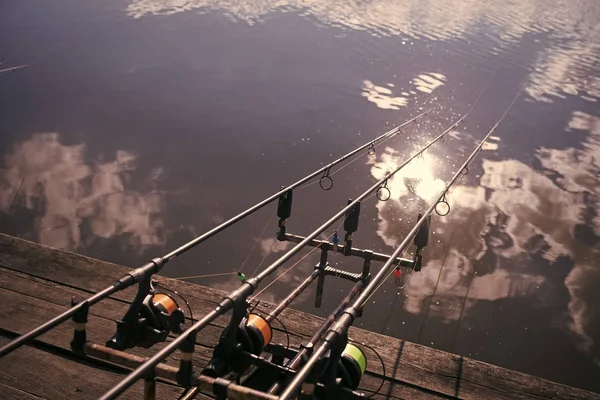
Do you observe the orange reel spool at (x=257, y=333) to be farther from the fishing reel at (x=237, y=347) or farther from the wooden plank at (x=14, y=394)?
the wooden plank at (x=14, y=394)

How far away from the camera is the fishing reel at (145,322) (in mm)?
3656

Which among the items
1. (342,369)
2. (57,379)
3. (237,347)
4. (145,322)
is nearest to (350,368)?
(342,369)

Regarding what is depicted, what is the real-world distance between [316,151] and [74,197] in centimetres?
610

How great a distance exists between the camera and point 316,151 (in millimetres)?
14367

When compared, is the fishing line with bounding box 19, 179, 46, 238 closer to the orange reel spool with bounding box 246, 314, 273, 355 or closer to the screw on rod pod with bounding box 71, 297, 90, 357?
the screw on rod pod with bounding box 71, 297, 90, 357

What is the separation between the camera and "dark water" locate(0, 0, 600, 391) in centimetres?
959

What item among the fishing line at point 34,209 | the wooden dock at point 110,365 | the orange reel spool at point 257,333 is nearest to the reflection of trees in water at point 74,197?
the fishing line at point 34,209

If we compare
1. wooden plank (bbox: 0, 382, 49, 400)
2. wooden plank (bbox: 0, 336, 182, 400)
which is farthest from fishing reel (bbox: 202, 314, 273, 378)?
wooden plank (bbox: 0, 382, 49, 400)

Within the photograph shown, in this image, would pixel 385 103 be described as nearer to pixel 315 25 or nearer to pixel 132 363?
pixel 315 25

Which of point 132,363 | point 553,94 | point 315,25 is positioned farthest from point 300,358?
point 315,25

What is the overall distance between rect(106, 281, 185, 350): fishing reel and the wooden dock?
125 cm

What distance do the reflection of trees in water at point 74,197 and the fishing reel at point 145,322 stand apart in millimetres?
6664

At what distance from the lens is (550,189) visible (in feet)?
44.9

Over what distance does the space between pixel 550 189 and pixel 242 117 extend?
28.2 ft
